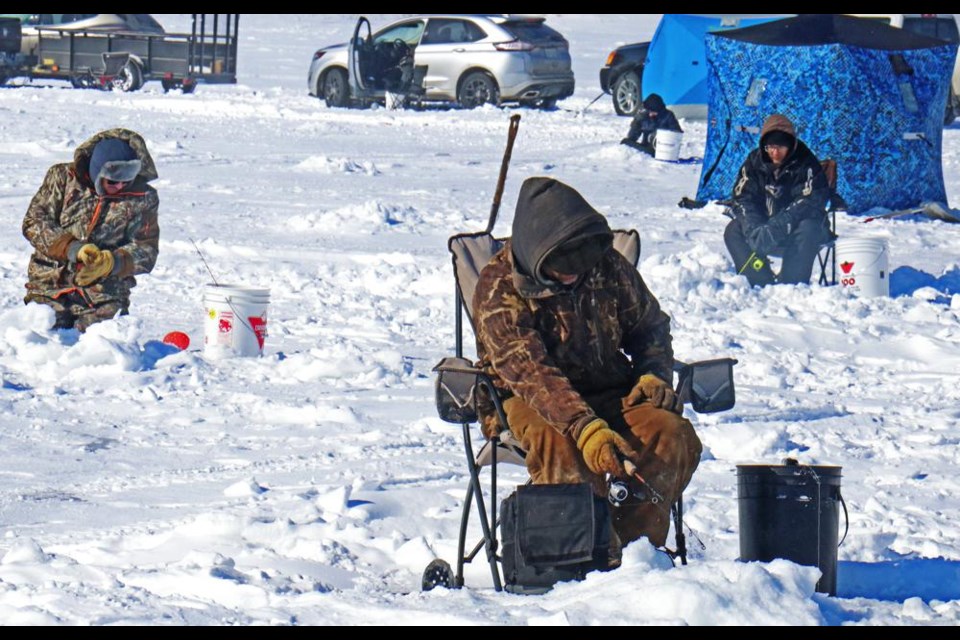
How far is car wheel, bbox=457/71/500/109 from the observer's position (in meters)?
20.3

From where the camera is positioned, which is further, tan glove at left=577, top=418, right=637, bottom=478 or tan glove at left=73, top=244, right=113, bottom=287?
tan glove at left=73, top=244, right=113, bottom=287

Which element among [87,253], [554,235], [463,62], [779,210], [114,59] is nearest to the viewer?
[554,235]

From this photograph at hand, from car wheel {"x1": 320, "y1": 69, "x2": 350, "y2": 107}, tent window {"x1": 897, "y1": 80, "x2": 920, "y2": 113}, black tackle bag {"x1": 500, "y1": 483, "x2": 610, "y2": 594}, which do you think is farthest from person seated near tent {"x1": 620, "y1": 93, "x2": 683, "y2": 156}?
black tackle bag {"x1": 500, "y1": 483, "x2": 610, "y2": 594}

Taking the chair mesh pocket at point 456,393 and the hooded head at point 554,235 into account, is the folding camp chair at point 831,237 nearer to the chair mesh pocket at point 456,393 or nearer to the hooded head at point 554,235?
the hooded head at point 554,235

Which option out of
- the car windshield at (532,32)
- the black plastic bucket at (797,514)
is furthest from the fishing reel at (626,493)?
the car windshield at (532,32)

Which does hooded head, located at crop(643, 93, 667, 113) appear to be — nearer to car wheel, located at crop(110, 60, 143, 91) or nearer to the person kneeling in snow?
the person kneeling in snow

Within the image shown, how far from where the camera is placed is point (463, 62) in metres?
20.3

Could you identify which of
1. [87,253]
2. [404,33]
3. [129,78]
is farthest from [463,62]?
[87,253]

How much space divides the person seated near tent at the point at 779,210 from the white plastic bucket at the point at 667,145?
591cm

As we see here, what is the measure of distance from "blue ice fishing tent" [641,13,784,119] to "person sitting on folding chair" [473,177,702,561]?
48.7 feet

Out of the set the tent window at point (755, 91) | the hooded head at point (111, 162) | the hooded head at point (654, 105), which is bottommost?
the hooded head at point (111, 162)

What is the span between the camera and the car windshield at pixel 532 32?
795 inches

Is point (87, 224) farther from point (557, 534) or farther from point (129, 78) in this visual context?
point (129, 78)

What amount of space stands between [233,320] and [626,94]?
13.6m
